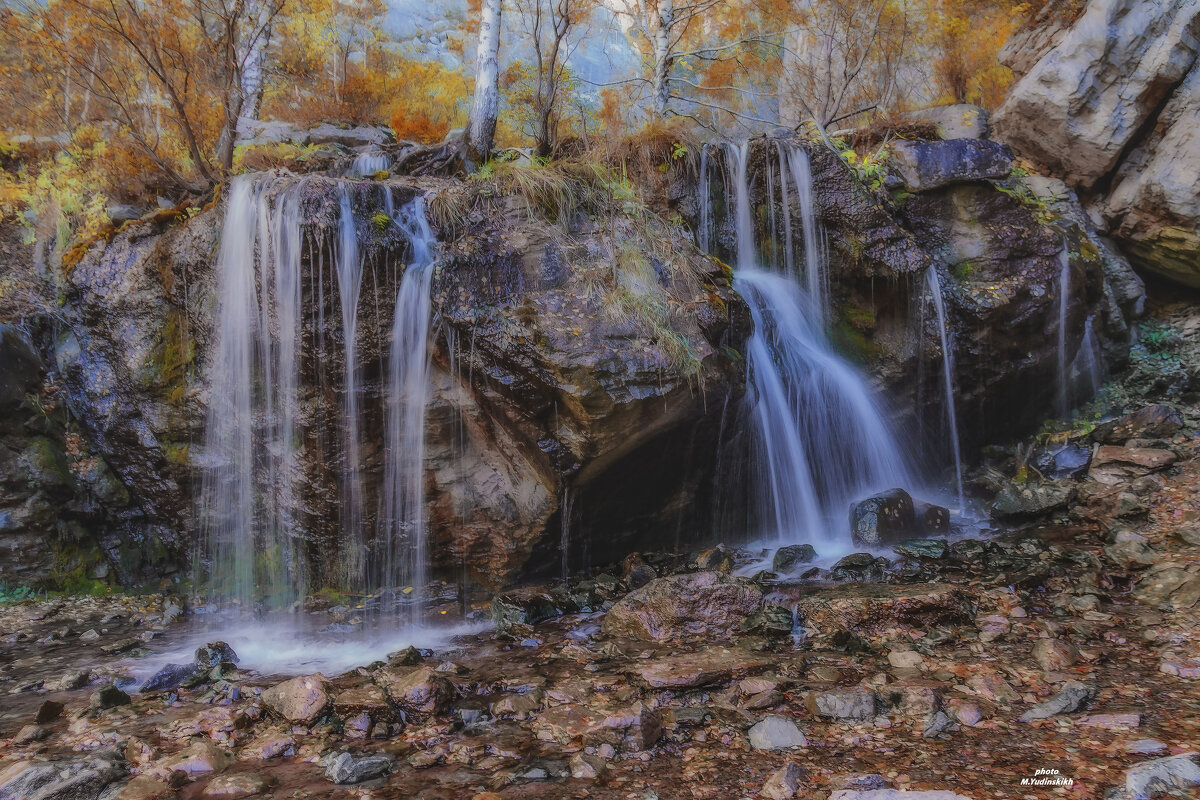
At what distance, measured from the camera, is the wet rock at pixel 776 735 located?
312 cm

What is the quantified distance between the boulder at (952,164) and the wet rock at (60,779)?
971cm

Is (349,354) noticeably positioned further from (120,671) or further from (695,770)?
(695,770)

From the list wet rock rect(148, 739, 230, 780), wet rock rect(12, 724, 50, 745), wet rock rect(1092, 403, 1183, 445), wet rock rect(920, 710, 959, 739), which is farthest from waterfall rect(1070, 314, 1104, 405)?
wet rock rect(12, 724, 50, 745)

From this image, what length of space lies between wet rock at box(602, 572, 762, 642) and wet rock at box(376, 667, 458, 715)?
4.95 ft

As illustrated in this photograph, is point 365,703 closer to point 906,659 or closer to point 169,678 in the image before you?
point 169,678

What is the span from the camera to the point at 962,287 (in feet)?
27.0

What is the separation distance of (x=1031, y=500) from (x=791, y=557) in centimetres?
273

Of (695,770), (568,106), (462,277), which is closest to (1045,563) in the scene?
(695,770)

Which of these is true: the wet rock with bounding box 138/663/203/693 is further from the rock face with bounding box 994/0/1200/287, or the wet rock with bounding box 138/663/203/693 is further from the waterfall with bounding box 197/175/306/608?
the rock face with bounding box 994/0/1200/287

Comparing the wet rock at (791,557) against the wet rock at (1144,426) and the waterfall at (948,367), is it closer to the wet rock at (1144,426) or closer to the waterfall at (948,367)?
the waterfall at (948,367)

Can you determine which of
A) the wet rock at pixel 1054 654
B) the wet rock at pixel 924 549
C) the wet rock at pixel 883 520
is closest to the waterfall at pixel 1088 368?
the wet rock at pixel 883 520

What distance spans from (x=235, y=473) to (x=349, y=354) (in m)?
1.95

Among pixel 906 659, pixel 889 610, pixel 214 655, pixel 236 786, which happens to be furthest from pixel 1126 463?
pixel 214 655

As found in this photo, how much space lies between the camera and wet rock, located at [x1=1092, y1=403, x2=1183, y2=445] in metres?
7.51
